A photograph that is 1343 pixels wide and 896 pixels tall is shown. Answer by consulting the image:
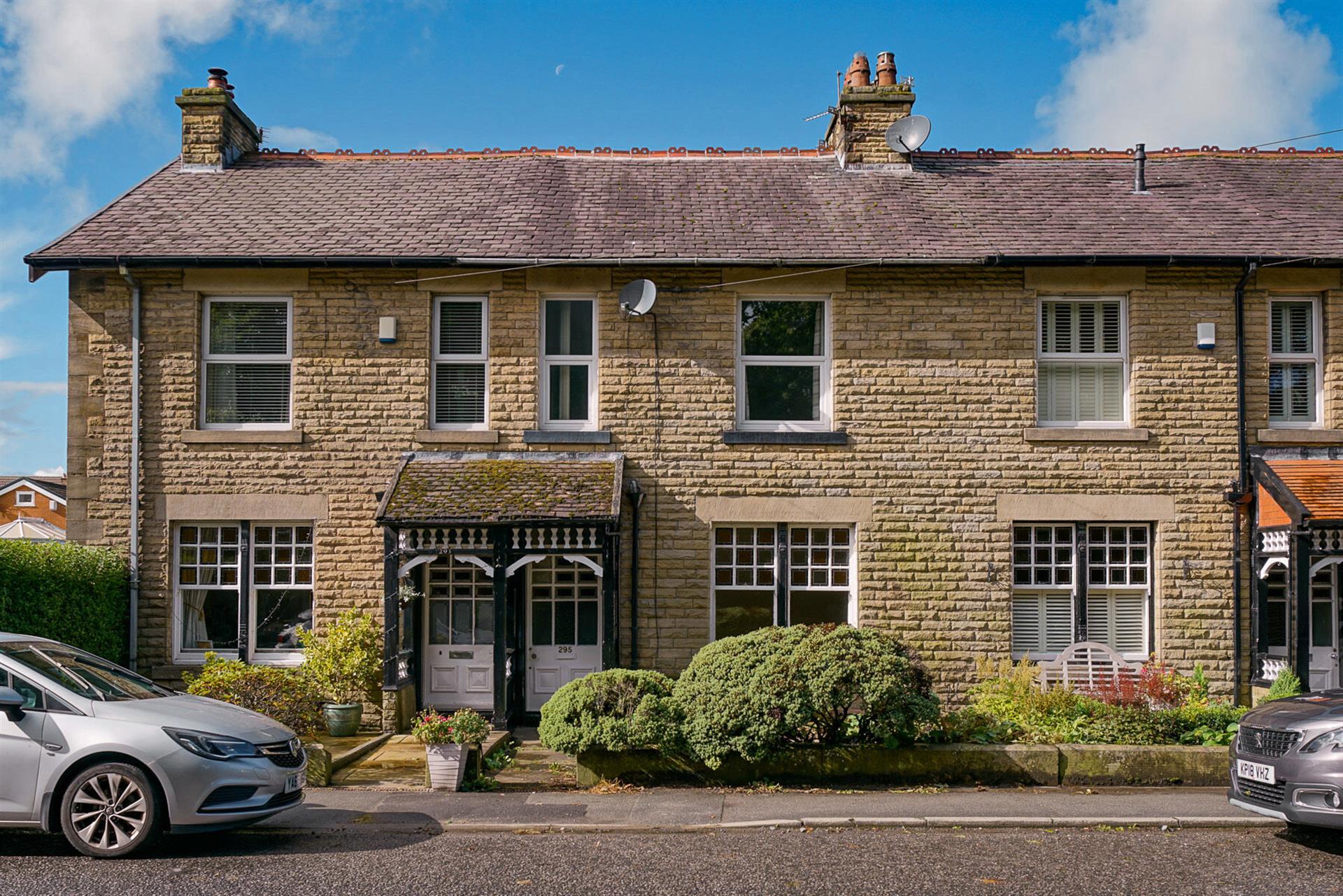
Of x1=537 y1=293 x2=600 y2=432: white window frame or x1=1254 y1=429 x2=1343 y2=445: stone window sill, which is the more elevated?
x1=537 y1=293 x2=600 y2=432: white window frame

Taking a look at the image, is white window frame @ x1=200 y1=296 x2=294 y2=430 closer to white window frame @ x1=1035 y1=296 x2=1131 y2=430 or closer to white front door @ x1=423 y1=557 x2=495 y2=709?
white front door @ x1=423 y1=557 x2=495 y2=709

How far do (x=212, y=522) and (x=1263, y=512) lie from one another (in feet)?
41.8

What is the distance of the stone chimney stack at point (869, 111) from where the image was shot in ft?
51.9

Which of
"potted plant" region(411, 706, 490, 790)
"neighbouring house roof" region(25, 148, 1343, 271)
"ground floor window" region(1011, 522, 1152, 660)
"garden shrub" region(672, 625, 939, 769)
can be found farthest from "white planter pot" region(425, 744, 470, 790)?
"ground floor window" region(1011, 522, 1152, 660)

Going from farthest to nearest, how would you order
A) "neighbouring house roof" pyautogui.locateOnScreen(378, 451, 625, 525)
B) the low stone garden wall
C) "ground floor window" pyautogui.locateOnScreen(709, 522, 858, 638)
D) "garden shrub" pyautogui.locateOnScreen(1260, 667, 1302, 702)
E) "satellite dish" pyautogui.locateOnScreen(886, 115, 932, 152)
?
"satellite dish" pyautogui.locateOnScreen(886, 115, 932, 152) → "ground floor window" pyautogui.locateOnScreen(709, 522, 858, 638) → "neighbouring house roof" pyautogui.locateOnScreen(378, 451, 625, 525) → "garden shrub" pyautogui.locateOnScreen(1260, 667, 1302, 702) → the low stone garden wall

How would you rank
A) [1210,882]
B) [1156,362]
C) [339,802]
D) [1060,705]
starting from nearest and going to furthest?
[1210,882] < [339,802] < [1060,705] < [1156,362]

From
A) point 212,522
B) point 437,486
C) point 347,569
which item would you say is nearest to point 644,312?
point 437,486

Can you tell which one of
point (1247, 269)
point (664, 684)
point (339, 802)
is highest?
point (1247, 269)

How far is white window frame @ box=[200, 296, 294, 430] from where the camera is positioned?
45.3 ft

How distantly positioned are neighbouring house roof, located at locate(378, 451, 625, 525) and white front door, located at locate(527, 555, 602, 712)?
4.32ft

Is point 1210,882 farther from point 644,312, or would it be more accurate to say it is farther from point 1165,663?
point 644,312

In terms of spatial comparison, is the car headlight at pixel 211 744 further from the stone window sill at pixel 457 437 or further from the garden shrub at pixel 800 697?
the stone window sill at pixel 457 437

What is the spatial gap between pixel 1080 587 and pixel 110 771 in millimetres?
10697

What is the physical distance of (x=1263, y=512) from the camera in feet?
43.0
